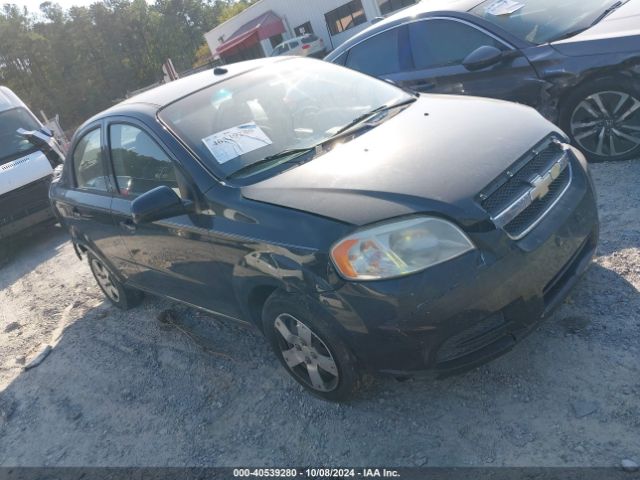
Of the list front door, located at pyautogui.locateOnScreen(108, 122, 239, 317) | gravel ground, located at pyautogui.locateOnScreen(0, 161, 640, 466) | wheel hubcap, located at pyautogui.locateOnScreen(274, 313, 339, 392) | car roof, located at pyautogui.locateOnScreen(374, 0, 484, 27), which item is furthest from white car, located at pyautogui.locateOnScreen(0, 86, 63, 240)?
wheel hubcap, located at pyautogui.locateOnScreen(274, 313, 339, 392)

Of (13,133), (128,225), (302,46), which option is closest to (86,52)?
(302,46)

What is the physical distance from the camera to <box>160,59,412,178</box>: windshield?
3229 mm

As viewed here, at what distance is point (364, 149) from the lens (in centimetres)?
304

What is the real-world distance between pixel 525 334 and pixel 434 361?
46 centimetres

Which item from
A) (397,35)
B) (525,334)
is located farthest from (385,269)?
(397,35)

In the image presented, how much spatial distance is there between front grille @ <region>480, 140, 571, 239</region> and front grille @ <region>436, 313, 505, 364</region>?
1.33ft

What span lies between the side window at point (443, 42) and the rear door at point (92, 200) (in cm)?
323

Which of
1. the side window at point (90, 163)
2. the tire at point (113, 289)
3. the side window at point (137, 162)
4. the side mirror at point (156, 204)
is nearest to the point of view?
the side mirror at point (156, 204)

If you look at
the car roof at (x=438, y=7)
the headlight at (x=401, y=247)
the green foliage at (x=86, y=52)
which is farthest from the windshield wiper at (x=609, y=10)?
the green foliage at (x=86, y=52)

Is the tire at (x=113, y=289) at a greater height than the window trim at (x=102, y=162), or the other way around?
the window trim at (x=102, y=162)

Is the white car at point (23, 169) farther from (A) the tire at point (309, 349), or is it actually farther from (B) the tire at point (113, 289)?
(A) the tire at point (309, 349)

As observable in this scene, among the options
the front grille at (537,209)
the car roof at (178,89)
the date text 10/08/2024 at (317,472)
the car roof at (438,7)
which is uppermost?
the car roof at (178,89)

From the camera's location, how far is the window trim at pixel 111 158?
10.5 feet

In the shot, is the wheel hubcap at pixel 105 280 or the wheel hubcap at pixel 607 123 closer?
the wheel hubcap at pixel 607 123
